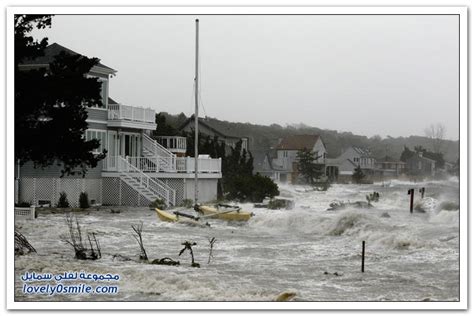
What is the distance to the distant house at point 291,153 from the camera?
575 inches

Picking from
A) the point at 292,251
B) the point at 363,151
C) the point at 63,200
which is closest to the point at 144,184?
the point at 63,200

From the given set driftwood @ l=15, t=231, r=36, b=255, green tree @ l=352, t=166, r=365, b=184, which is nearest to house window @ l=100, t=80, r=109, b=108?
driftwood @ l=15, t=231, r=36, b=255

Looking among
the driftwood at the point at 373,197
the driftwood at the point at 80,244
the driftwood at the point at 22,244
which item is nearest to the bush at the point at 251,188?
the driftwood at the point at 373,197

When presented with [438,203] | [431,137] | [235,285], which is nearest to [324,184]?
[438,203]

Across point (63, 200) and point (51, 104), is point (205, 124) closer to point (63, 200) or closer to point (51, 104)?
point (51, 104)

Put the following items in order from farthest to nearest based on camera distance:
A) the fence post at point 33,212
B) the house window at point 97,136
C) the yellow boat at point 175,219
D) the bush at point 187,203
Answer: the house window at point 97,136 → the bush at point 187,203 → the yellow boat at point 175,219 → the fence post at point 33,212

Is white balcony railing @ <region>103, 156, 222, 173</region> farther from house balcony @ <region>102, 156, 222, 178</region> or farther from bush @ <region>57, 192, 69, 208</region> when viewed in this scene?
bush @ <region>57, 192, 69, 208</region>

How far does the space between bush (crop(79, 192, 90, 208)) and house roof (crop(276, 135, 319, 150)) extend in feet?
14.5

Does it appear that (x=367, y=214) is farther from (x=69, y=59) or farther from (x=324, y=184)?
(x=69, y=59)

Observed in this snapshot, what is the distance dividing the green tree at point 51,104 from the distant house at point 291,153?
128 inches

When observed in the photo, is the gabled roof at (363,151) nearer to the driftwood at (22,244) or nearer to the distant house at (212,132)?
the distant house at (212,132)

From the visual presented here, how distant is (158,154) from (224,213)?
6388 mm

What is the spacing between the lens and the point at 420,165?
14.9m

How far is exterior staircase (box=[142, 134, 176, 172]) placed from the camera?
22.9 metres
